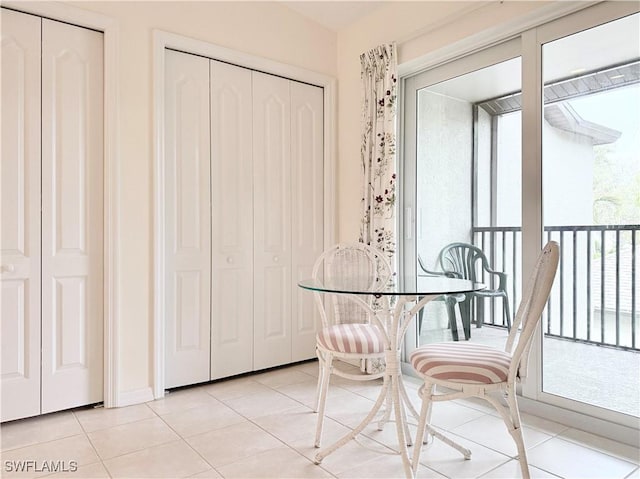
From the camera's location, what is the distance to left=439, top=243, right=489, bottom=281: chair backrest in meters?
2.87

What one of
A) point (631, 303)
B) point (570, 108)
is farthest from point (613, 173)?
point (631, 303)

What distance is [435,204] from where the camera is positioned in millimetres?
3111

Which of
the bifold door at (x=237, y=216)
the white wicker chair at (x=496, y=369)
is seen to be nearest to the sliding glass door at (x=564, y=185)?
the white wicker chair at (x=496, y=369)

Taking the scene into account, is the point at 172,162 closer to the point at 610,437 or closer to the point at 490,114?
the point at 490,114

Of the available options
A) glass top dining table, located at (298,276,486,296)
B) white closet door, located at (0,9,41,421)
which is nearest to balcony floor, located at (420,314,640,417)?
glass top dining table, located at (298,276,486,296)

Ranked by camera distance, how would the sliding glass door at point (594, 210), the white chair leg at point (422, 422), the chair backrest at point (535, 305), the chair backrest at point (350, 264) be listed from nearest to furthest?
the chair backrest at point (535, 305)
the white chair leg at point (422, 422)
the sliding glass door at point (594, 210)
the chair backrest at point (350, 264)

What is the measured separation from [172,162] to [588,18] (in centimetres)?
251

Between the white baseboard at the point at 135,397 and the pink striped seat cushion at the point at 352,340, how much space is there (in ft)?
4.06

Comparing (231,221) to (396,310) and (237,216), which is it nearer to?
(237,216)

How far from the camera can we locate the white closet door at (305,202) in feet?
11.4

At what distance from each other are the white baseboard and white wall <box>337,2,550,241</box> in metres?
1.81

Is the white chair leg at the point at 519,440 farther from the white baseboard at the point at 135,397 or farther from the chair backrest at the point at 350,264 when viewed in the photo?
the white baseboard at the point at 135,397

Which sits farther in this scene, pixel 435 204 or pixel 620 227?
pixel 435 204

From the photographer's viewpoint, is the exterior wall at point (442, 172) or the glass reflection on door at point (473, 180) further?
the exterior wall at point (442, 172)
